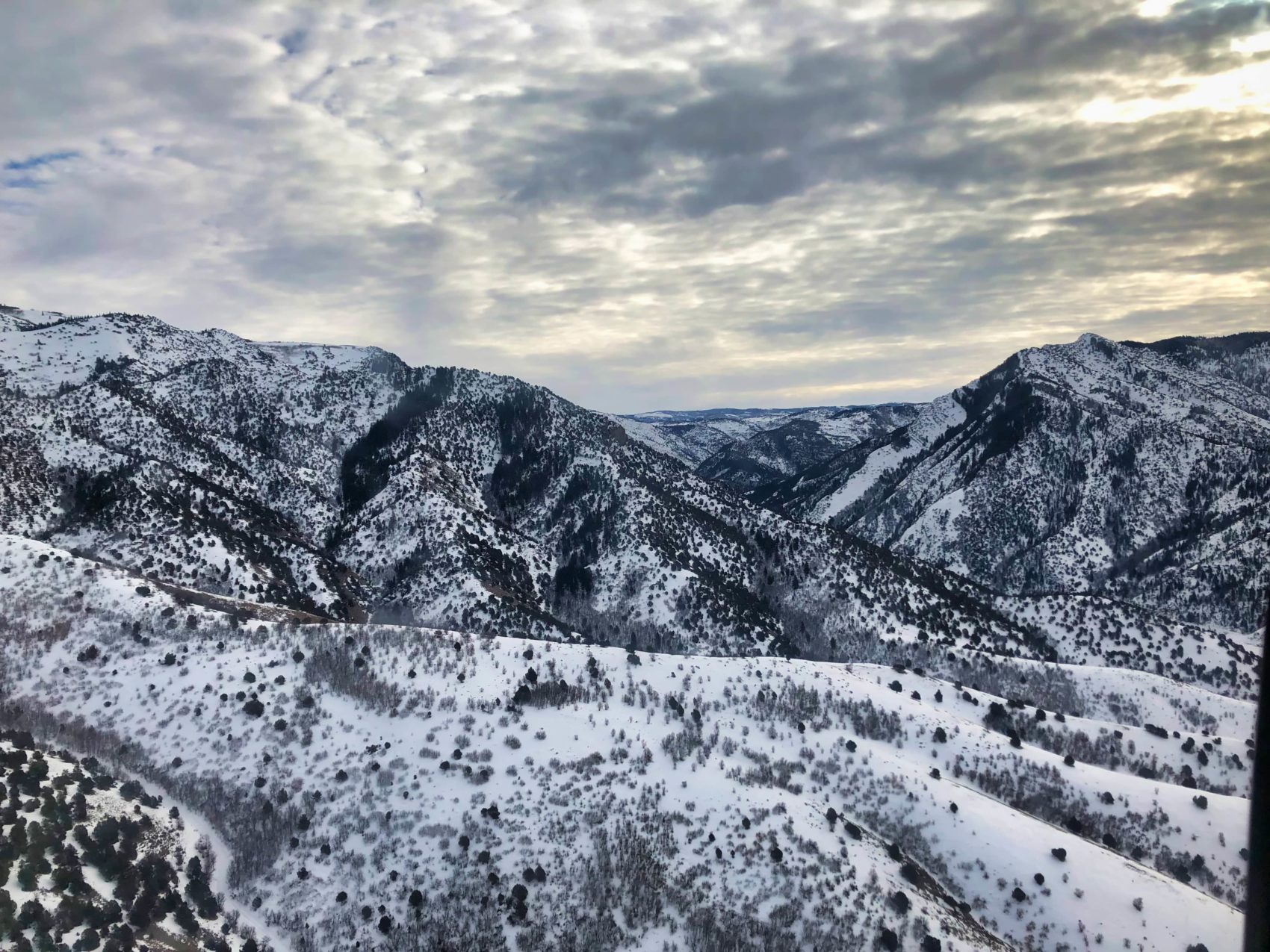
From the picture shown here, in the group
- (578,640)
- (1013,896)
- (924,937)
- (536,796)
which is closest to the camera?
(924,937)

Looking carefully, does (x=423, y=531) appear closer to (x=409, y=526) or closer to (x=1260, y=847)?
(x=409, y=526)

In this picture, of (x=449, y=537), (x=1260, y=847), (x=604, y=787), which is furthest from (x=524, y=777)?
(x=449, y=537)

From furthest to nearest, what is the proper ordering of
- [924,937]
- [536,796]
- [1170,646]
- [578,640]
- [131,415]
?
1. [131,415]
2. [1170,646]
3. [578,640]
4. [536,796]
5. [924,937]

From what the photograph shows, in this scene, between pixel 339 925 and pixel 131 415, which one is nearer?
pixel 339 925

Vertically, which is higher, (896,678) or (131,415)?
(131,415)

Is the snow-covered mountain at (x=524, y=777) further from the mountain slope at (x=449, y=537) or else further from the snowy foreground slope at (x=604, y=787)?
the mountain slope at (x=449, y=537)

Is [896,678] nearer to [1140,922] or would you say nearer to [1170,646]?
[1140,922]

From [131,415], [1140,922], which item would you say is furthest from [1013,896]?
[131,415]

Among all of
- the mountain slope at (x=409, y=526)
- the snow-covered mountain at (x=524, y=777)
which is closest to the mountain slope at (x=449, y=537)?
the mountain slope at (x=409, y=526)
